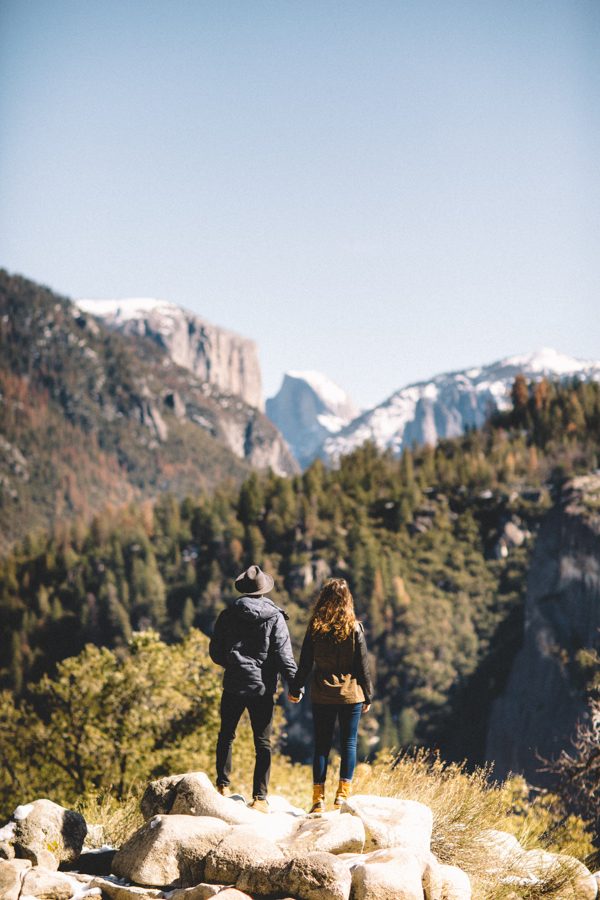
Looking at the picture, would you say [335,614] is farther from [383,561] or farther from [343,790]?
[383,561]

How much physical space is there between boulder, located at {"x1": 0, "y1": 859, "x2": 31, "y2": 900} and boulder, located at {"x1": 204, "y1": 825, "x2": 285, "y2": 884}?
1.52m

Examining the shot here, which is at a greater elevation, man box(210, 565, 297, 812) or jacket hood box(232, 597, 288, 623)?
jacket hood box(232, 597, 288, 623)

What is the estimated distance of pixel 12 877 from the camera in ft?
19.9

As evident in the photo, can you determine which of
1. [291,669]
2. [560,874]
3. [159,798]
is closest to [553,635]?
[560,874]

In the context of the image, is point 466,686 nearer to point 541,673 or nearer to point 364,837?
point 541,673

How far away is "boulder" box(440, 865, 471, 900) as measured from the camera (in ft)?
19.4

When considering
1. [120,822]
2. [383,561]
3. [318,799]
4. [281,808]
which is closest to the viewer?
[318,799]

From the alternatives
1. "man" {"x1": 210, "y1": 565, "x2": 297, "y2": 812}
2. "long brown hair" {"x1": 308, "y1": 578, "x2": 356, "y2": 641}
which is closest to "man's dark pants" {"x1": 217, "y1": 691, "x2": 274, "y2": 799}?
"man" {"x1": 210, "y1": 565, "x2": 297, "y2": 812}

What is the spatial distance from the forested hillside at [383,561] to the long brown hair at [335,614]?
272 feet

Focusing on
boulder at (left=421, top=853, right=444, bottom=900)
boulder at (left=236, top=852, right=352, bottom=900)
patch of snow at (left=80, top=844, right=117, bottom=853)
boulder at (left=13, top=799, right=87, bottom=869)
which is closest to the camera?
boulder at (left=236, top=852, right=352, bottom=900)

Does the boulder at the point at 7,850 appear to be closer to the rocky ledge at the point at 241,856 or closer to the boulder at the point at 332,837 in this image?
the rocky ledge at the point at 241,856

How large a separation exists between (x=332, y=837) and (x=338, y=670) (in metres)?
1.59

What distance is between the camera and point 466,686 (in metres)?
90.1

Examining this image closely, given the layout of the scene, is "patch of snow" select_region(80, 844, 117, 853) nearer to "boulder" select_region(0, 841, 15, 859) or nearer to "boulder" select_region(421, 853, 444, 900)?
"boulder" select_region(0, 841, 15, 859)
